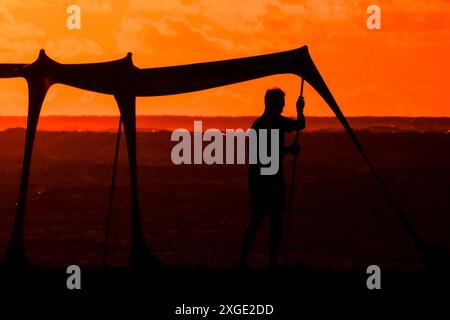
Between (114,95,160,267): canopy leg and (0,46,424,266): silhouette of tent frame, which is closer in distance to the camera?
(0,46,424,266): silhouette of tent frame

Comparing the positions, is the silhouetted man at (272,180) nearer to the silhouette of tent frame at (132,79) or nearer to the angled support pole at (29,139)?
the silhouette of tent frame at (132,79)

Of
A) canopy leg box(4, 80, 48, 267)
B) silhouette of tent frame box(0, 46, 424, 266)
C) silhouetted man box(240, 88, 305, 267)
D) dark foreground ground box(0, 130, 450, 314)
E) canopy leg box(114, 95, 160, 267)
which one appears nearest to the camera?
dark foreground ground box(0, 130, 450, 314)

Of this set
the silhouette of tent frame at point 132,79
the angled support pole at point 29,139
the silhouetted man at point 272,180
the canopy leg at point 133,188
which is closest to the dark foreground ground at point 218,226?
the canopy leg at point 133,188

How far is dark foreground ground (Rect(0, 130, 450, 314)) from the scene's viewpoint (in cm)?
1058

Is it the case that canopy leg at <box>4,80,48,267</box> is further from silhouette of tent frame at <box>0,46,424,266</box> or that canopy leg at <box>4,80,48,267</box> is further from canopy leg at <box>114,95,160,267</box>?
canopy leg at <box>114,95,160,267</box>

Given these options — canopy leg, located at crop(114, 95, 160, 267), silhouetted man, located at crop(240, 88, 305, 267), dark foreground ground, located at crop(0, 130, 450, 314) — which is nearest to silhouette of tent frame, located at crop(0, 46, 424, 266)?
canopy leg, located at crop(114, 95, 160, 267)

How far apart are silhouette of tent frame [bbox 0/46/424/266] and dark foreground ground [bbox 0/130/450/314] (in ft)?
2.58

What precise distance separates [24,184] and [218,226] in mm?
26156

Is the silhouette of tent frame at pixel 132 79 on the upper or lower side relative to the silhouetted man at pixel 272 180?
upper

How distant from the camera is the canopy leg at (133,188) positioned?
11.7 metres

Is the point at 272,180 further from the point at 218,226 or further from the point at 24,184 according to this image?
the point at 218,226

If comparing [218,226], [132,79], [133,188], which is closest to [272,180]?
[133,188]

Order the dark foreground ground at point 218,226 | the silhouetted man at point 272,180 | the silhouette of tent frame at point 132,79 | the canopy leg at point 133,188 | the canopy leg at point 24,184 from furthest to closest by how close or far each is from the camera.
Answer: the canopy leg at point 133,188, the silhouette of tent frame at point 132,79, the canopy leg at point 24,184, the silhouetted man at point 272,180, the dark foreground ground at point 218,226

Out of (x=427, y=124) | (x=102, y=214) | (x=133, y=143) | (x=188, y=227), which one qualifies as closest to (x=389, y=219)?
(x=188, y=227)
